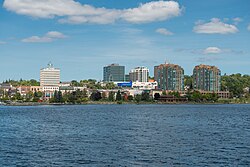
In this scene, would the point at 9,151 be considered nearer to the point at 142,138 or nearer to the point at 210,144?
the point at 142,138

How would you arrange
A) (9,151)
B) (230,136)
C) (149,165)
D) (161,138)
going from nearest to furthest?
(149,165), (9,151), (161,138), (230,136)

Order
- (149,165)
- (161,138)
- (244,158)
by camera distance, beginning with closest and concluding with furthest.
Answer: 1. (149,165)
2. (244,158)
3. (161,138)

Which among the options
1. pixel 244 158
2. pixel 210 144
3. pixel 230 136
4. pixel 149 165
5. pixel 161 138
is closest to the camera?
pixel 149 165

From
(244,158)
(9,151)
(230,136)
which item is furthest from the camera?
(230,136)

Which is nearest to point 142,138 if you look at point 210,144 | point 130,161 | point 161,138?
point 161,138

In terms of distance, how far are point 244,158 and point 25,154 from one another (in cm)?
1960

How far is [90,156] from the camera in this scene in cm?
3800

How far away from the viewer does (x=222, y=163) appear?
35.2m

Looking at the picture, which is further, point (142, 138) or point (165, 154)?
point (142, 138)

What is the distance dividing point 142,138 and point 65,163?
17.1 m

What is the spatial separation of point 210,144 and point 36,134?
23257 millimetres

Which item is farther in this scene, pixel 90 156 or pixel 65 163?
pixel 90 156

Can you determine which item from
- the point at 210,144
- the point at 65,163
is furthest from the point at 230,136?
the point at 65,163

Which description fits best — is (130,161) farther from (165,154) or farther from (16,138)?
(16,138)
